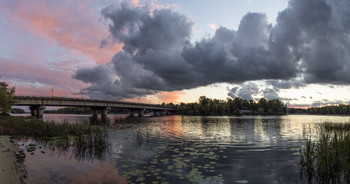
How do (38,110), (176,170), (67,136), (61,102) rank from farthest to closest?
(61,102)
(38,110)
(67,136)
(176,170)

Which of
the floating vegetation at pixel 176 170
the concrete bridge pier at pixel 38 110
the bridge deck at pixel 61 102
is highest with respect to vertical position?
the bridge deck at pixel 61 102

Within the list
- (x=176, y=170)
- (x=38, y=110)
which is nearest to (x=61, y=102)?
(x=38, y=110)

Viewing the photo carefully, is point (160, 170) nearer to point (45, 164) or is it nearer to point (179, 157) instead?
point (179, 157)

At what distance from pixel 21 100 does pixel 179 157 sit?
8659 cm

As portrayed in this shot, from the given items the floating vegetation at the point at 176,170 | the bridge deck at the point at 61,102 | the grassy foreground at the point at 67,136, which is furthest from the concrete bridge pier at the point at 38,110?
the floating vegetation at the point at 176,170

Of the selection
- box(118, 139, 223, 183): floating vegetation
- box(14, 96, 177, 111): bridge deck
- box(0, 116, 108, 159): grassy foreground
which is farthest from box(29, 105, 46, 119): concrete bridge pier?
box(118, 139, 223, 183): floating vegetation

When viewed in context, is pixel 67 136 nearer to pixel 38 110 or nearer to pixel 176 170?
pixel 176 170

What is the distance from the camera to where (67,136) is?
23234 mm

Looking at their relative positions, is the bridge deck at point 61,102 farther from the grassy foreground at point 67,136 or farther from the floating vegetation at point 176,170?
the floating vegetation at point 176,170

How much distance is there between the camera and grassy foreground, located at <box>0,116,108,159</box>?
1982 cm

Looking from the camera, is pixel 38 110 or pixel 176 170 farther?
pixel 38 110

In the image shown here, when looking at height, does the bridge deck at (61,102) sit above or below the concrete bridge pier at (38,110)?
above

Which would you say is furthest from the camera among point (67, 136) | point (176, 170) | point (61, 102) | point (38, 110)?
point (61, 102)

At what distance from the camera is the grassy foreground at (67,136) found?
780 inches
